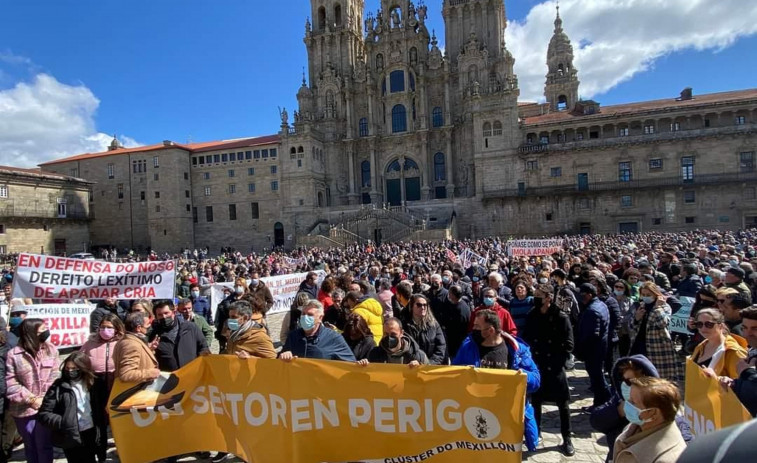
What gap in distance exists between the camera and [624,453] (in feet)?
9.05

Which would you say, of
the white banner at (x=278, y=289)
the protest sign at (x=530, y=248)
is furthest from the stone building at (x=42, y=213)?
the protest sign at (x=530, y=248)

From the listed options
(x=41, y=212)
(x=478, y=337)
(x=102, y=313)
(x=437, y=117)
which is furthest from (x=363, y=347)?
(x=41, y=212)

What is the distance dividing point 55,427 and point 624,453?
5.11 meters

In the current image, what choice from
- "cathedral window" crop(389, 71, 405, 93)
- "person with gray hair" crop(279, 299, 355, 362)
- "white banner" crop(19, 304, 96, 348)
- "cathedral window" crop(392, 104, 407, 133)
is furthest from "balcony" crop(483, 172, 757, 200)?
"person with gray hair" crop(279, 299, 355, 362)

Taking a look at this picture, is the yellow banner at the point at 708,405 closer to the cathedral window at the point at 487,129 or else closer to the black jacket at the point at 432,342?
the black jacket at the point at 432,342

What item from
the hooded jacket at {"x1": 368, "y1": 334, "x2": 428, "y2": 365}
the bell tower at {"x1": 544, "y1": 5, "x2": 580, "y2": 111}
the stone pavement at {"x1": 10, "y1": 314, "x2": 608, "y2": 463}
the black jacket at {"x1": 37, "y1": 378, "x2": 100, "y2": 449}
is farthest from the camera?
the bell tower at {"x1": 544, "y1": 5, "x2": 580, "y2": 111}

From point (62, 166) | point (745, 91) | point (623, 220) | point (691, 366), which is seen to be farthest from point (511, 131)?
point (62, 166)

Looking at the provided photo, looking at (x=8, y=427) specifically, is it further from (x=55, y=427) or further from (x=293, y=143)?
(x=293, y=143)

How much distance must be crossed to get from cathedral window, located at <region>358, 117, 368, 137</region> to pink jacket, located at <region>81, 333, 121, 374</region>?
4830cm

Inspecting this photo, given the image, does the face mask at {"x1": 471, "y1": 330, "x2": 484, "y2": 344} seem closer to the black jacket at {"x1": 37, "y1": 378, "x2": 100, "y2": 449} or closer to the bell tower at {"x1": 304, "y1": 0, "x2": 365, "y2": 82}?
the black jacket at {"x1": 37, "y1": 378, "x2": 100, "y2": 449}

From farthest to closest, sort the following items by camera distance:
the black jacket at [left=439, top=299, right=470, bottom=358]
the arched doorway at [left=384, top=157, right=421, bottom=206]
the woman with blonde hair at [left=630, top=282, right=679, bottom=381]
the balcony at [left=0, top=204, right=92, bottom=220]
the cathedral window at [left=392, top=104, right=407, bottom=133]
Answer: the cathedral window at [left=392, top=104, right=407, bottom=133] → the arched doorway at [left=384, top=157, right=421, bottom=206] → the balcony at [left=0, top=204, right=92, bottom=220] → the black jacket at [left=439, top=299, right=470, bottom=358] → the woman with blonde hair at [left=630, top=282, right=679, bottom=381]

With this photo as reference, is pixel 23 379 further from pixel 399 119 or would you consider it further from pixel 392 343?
pixel 399 119

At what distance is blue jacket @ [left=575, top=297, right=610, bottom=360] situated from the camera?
20.3 feet

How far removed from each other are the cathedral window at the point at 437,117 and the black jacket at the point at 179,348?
46.7 m
